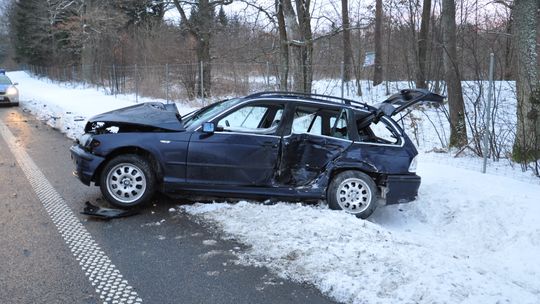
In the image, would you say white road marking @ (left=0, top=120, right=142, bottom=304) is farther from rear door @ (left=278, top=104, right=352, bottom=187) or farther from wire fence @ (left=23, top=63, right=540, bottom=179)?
wire fence @ (left=23, top=63, right=540, bottom=179)

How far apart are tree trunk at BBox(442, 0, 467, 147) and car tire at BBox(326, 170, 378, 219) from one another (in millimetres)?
4881

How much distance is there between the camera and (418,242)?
548 centimetres

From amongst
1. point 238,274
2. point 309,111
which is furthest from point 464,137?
point 238,274

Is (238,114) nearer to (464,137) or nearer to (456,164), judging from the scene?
(456,164)

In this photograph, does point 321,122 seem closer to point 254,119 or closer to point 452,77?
point 254,119

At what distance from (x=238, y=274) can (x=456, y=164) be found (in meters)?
6.12

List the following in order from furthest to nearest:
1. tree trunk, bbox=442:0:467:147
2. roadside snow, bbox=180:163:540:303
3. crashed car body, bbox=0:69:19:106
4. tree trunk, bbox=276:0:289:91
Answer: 1. crashed car body, bbox=0:69:19:106
2. tree trunk, bbox=276:0:289:91
3. tree trunk, bbox=442:0:467:147
4. roadside snow, bbox=180:163:540:303

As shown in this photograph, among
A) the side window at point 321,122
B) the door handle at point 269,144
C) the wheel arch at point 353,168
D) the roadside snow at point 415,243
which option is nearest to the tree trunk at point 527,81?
the roadside snow at point 415,243

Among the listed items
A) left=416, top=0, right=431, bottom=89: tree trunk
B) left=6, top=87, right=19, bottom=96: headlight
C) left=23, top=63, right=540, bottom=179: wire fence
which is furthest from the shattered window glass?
left=6, top=87, right=19, bottom=96: headlight

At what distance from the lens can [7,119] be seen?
16.6 meters

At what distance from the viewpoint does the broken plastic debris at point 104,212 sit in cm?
577

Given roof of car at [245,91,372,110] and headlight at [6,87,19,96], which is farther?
headlight at [6,87,19,96]

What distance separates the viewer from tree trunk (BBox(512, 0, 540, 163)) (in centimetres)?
841

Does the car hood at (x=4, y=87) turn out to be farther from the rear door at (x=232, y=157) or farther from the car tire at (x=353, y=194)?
the car tire at (x=353, y=194)
